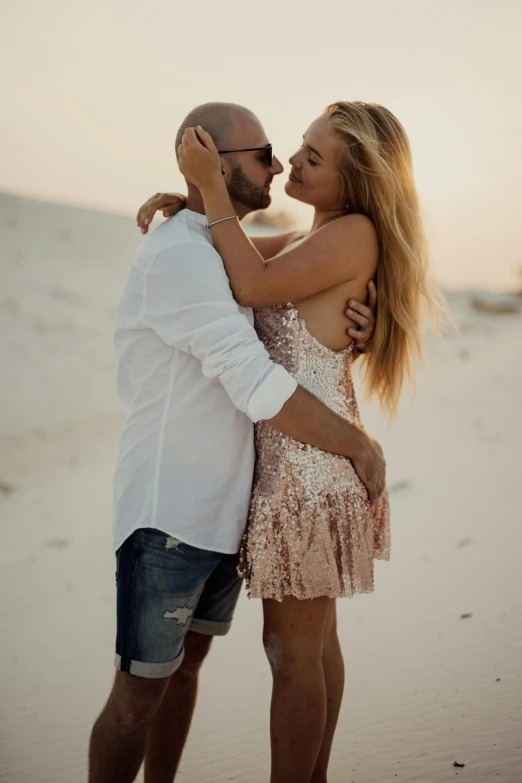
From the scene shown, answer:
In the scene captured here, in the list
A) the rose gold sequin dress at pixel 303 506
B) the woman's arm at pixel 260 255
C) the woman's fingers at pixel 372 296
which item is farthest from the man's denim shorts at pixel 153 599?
the woman's fingers at pixel 372 296

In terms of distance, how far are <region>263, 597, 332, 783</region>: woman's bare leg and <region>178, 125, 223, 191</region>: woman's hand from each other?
1381mm

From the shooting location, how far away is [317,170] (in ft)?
9.55

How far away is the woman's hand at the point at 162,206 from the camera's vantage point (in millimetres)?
2865

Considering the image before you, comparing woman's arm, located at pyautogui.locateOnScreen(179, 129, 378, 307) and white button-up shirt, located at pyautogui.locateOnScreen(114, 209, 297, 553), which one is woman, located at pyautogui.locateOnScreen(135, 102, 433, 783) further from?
white button-up shirt, located at pyautogui.locateOnScreen(114, 209, 297, 553)

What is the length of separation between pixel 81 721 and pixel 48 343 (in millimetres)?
8979

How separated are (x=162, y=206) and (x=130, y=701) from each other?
1.65 meters

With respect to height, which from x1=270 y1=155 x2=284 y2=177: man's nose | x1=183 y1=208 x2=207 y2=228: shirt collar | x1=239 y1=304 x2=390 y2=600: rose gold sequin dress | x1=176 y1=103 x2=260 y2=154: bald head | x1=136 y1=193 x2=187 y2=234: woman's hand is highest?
x1=176 y1=103 x2=260 y2=154: bald head

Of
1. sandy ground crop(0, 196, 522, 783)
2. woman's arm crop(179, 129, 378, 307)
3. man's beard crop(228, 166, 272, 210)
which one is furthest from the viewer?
sandy ground crop(0, 196, 522, 783)

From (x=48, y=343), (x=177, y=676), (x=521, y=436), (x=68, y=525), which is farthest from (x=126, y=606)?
(x=48, y=343)

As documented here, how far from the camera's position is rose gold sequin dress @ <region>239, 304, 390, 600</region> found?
259 centimetres

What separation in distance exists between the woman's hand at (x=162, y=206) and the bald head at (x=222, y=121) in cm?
24

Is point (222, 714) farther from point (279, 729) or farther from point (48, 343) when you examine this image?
point (48, 343)

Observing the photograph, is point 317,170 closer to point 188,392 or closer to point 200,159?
point 200,159

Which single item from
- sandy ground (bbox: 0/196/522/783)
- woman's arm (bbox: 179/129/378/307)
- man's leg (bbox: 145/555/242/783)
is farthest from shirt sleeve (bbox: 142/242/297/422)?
sandy ground (bbox: 0/196/522/783)
